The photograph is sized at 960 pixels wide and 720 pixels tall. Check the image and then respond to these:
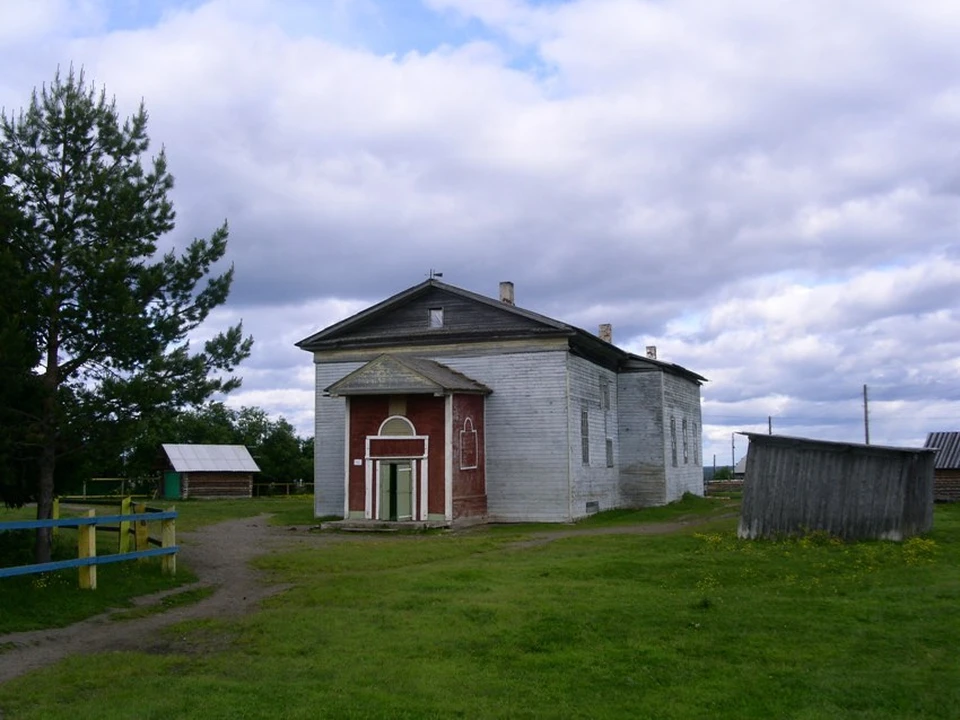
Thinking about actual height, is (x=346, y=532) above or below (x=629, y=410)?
below

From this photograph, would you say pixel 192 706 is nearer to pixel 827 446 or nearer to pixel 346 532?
pixel 827 446

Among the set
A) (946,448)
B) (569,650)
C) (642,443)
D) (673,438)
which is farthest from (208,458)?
(569,650)

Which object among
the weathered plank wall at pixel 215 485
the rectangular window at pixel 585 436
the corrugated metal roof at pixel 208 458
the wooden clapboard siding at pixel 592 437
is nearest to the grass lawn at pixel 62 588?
the wooden clapboard siding at pixel 592 437

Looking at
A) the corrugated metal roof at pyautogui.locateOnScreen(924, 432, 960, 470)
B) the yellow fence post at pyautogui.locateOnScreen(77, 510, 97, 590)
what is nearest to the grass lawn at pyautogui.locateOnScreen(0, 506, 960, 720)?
the yellow fence post at pyautogui.locateOnScreen(77, 510, 97, 590)

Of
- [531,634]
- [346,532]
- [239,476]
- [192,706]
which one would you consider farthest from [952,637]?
[239,476]

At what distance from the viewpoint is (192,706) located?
800 centimetres

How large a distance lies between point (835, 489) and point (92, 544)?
15.0 metres

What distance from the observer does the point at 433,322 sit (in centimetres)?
3259

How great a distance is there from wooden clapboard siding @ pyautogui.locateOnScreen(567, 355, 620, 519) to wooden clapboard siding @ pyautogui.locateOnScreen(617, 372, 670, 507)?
0.57 metres

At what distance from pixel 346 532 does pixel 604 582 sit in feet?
47.5

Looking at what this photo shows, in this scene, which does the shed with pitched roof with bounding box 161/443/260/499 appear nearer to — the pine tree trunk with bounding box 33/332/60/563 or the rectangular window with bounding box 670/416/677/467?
the rectangular window with bounding box 670/416/677/467

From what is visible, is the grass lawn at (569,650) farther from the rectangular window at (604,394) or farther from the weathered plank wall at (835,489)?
the rectangular window at (604,394)

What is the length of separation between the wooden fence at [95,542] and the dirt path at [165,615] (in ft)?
2.62

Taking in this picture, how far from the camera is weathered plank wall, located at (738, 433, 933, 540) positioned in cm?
1977
